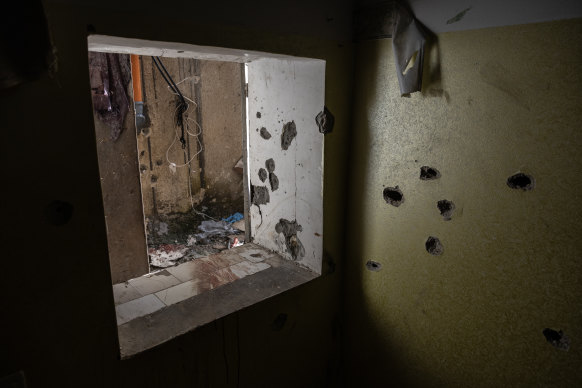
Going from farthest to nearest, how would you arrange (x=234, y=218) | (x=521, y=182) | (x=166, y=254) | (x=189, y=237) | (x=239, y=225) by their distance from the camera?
(x=234, y=218) → (x=239, y=225) → (x=189, y=237) → (x=166, y=254) → (x=521, y=182)

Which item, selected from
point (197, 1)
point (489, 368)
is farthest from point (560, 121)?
point (197, 1)

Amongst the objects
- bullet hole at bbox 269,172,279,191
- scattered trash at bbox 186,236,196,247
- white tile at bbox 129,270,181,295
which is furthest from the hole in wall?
scattered trash at bbox 186,236,196,247

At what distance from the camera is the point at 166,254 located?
4160 mm

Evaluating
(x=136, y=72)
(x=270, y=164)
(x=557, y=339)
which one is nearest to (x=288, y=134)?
(x=270, y=164)

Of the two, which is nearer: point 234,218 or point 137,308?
point 137,308

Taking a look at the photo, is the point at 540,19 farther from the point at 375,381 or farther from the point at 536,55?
the point at 375,381

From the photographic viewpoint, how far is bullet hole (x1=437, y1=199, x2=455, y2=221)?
4.80ft

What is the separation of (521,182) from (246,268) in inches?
50.6

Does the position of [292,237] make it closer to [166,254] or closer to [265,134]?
[265,134]

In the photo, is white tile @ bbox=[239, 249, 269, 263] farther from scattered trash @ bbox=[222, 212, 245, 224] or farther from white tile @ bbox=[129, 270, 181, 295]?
scattered trash @ bbox=[222, 212, 245, 224]

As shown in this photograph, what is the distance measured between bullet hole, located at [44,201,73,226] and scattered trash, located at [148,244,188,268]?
3.03 meters

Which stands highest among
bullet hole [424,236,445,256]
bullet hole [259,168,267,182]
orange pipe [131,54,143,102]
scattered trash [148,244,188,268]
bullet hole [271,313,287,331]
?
orange pipe [131,54,143,102]

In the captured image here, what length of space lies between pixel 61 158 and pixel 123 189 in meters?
1.89

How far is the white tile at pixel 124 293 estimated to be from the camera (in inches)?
60.0
